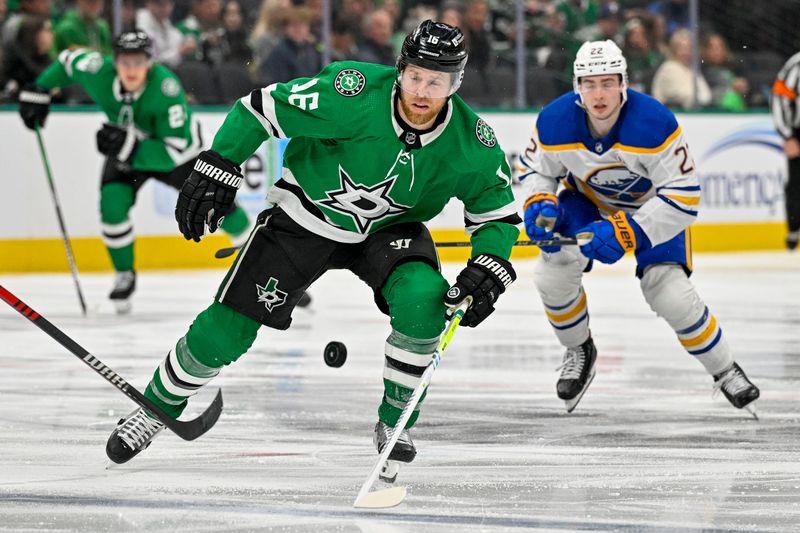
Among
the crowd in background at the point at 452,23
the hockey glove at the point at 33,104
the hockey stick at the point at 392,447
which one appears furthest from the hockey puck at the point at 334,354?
the crowd in background at the point at 452,23

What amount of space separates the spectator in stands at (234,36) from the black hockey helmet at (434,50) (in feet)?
19.9

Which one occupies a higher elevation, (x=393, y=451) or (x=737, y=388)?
(x=393, y=451)

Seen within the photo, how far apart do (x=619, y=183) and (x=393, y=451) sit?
4.59 feet

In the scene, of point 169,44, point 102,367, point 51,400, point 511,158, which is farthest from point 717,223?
point 102,367

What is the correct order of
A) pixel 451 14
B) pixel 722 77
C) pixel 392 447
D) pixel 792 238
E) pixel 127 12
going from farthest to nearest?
pixel 722 77 < pixel 792 238 < pixel 451 14 < pixel 127 12 < pixel 392 447

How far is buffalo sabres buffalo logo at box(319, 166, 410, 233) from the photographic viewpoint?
313cm

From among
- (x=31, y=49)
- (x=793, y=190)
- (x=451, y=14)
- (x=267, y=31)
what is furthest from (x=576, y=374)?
(x=793, y=190)

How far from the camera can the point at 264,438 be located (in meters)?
3.60

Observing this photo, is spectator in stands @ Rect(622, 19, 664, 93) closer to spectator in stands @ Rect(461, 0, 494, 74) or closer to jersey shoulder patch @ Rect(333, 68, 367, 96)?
spectator in stands @ Rect(461, 0, 494, 74)

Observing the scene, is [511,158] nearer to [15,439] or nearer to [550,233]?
[550,233]

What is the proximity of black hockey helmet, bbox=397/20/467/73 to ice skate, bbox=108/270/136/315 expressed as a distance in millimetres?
3839

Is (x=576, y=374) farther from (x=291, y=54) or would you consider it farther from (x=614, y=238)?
(x=291, y=54)

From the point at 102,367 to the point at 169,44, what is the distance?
230 inches

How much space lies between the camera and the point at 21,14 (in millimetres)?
8266
